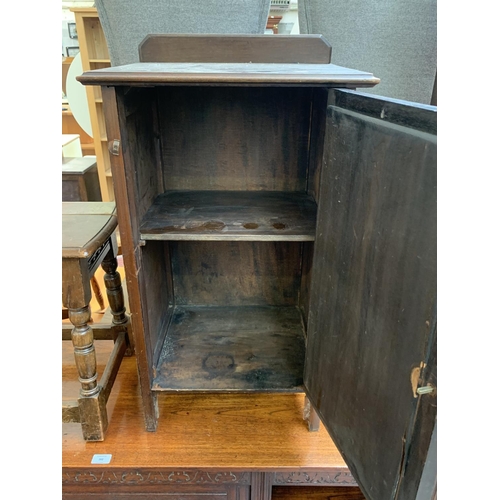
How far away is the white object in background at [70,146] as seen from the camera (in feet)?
11.3

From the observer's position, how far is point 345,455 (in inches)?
32.6

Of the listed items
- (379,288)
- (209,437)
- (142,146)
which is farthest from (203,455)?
(142,146)

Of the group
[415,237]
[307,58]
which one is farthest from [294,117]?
[415,237]

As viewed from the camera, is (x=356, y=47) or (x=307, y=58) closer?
(x=307, y=58)

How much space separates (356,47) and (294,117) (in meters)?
0.30

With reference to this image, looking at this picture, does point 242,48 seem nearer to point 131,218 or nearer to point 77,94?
point 131,218

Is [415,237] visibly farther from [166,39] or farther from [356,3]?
[356,3]

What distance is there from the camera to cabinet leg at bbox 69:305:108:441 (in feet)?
3.28

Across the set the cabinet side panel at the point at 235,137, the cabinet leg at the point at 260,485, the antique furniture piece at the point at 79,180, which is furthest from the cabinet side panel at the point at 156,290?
the antique furniture piece at the point at 79,180

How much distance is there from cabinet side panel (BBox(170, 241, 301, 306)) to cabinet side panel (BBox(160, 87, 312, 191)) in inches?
8.3

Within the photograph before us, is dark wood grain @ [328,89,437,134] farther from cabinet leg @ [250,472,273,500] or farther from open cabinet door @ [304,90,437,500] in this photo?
cabinet leg @ [250,472,273,500]

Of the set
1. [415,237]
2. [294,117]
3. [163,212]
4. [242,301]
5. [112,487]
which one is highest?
[294,117]

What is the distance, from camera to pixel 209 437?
1.12m

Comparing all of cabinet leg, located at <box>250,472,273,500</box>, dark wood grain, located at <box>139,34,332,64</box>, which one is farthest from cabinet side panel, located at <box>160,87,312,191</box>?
cabinet leg, located at <box>250,472,273,500</box>
